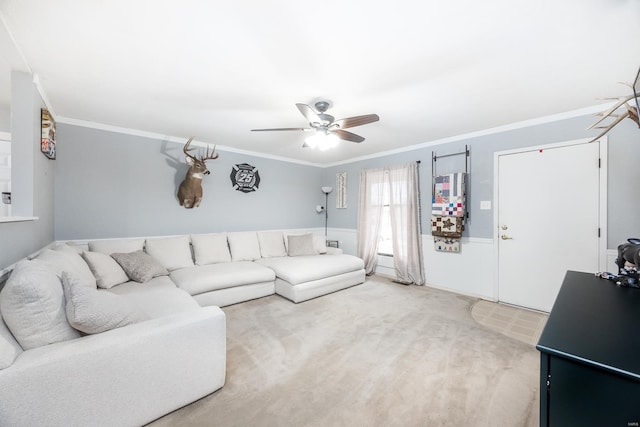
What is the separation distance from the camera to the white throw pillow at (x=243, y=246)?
4094 mm

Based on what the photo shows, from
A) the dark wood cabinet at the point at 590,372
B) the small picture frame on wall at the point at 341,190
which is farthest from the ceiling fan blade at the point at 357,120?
the small picture frame on wall at the point at 341,190

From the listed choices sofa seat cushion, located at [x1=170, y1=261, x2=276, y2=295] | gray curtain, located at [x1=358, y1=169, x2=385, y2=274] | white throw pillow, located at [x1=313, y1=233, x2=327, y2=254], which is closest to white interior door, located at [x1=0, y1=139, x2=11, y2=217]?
sofa seat cushion, located at [x1=170, y1=261, x2=276, y2=295]

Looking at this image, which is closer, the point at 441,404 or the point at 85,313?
the point at 85,313

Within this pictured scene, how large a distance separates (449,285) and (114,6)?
183 inches

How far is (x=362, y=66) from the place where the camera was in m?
2.02

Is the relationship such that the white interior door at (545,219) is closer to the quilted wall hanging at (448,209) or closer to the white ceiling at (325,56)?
the quilted wall hanging at (448,209)

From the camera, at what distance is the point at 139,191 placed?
12.2ft

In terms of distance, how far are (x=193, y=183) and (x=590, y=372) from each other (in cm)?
422

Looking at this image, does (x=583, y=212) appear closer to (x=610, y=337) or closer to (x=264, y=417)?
(x=610, y=337)

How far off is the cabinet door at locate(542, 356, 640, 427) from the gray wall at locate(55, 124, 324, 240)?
14.6ft

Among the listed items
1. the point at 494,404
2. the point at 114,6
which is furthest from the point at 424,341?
the point at 114,6

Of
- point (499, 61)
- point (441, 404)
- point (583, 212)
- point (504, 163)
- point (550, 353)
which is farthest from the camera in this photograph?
A: point (504, 163)

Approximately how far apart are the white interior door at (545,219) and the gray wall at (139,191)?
3.88 metres

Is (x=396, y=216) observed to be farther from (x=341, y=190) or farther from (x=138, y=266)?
(x=138, y=266)
